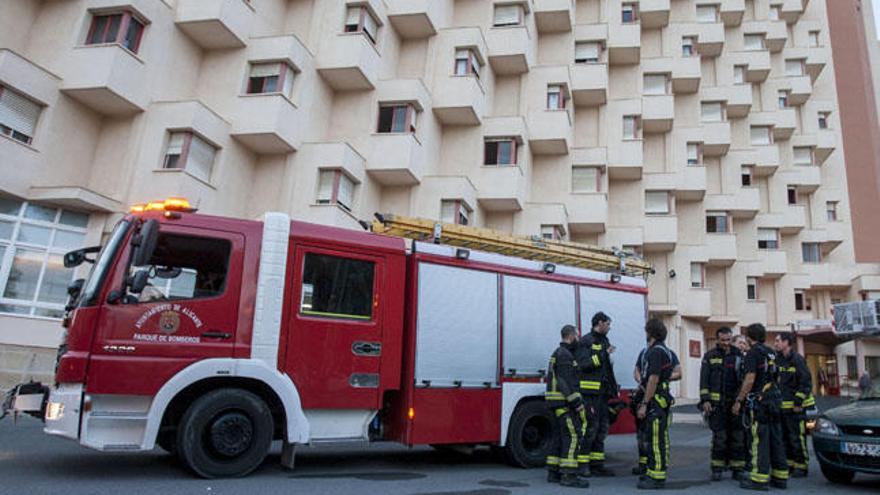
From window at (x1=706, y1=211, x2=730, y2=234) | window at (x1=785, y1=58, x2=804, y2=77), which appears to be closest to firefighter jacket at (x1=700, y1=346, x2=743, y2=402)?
window at (x1=706, y1=211, x2=730, y2=234)

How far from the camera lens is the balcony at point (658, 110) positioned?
32125 millimetres

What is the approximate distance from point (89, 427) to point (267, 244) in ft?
8.14

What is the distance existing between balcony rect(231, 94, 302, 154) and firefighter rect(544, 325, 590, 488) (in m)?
14.6

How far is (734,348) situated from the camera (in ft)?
27.3

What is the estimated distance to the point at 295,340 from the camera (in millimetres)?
6875

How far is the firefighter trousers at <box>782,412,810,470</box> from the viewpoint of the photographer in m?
8.41

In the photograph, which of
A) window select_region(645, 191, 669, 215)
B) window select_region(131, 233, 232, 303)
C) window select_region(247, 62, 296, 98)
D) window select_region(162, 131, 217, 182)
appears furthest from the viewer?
window select_region(645, 191, 669, 215)

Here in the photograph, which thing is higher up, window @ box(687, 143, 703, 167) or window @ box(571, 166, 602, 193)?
window @ box(687, 143, 703, 167)

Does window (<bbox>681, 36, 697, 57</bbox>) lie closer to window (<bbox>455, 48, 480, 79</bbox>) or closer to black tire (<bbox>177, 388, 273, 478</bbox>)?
window (<bbox>455, 48, 480, 79</bbox>)

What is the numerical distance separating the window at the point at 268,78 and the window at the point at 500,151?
9017 mm

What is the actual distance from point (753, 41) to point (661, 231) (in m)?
18.6

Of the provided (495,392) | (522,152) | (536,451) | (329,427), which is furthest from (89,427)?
(522,152)

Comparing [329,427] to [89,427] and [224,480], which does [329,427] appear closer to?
[224,480]

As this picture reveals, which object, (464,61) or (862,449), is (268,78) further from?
(862,449)
